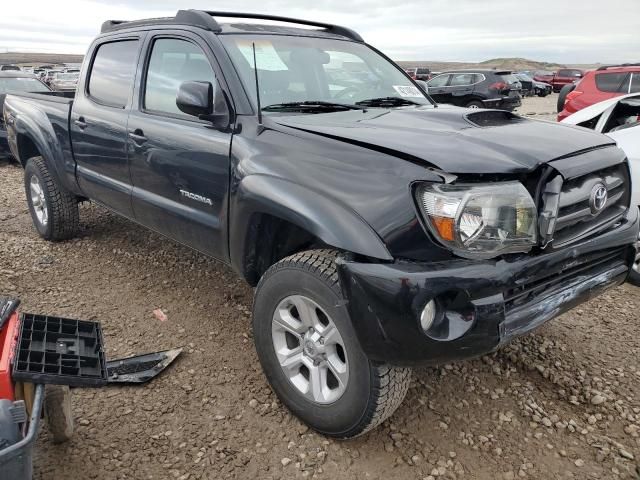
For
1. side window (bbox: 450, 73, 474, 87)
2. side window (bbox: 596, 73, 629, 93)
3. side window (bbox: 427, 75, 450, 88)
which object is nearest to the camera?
side window (bbox: 596, 73, 629, 93)

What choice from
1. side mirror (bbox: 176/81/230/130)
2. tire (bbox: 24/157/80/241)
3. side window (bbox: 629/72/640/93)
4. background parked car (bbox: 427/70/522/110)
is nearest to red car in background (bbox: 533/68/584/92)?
background parked car (bbox: 427/70/522/110)

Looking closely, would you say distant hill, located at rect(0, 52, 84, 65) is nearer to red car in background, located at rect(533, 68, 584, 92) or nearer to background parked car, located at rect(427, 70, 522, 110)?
red car in background, located at rect(533, 68, 584, 92)

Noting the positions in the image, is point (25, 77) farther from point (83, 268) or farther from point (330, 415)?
point (330, 415)

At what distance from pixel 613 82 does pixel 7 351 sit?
1208 cm

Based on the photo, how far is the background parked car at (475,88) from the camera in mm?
16953

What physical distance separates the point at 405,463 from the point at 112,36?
3.55 meters

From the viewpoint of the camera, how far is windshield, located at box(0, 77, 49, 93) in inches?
372

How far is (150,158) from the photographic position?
10.6ft

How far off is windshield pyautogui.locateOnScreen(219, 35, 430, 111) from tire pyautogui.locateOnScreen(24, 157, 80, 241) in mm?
2566

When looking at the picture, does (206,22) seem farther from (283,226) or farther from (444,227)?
(444,227)

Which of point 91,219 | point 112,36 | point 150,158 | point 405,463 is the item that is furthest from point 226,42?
point 91,219

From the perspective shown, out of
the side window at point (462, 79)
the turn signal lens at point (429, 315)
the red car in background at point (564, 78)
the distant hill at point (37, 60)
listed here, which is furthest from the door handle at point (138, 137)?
the distant hill at point (37, 60)

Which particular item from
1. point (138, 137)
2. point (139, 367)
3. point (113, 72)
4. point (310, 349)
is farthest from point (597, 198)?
point (113, 72)

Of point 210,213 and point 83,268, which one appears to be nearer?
point 210,213
